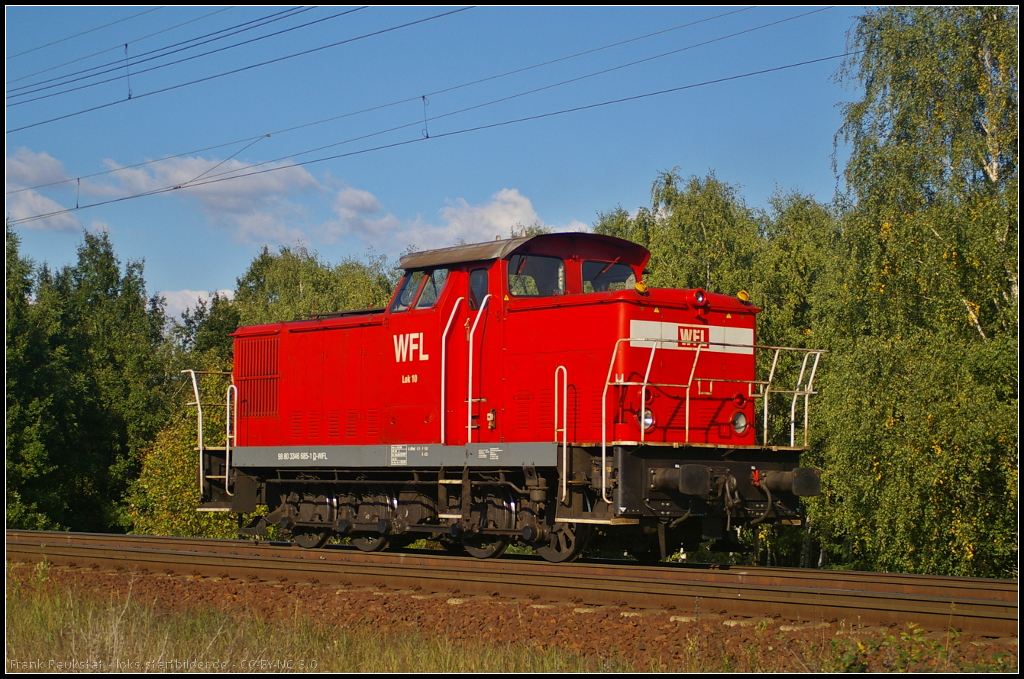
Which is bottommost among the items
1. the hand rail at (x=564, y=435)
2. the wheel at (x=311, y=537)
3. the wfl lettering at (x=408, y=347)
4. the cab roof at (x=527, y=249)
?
the wheel at (x=311, y=537)

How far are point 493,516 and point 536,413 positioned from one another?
1.44 metres

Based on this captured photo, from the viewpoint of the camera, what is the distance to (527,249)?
12.1 metres

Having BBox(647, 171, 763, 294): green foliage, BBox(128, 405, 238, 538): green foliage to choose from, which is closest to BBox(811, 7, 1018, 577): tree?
BBox(647, 171, 763, 294): green foliage

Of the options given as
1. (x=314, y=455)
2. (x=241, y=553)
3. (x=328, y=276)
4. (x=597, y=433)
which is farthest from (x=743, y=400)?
(x=328, y=276)

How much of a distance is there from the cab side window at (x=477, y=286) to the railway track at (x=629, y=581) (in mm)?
3183

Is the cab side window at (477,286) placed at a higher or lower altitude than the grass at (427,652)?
higher

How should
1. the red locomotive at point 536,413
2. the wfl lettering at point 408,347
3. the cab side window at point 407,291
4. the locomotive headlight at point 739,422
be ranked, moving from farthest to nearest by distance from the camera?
1. the cab side window at point 407,291
2. the wfl lettering at point 408,347
3. the locomotive headlight at point 739,422
4. the red locomotive at point 536,413

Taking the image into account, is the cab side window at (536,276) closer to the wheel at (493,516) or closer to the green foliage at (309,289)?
the wheel at (493,516)

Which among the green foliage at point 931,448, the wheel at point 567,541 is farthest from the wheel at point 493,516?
the green foliage at point 931,448

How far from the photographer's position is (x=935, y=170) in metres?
20.5

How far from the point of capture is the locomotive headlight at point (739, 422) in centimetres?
1196

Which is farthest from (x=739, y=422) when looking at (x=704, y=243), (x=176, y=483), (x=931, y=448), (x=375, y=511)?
(x=176, y=483)

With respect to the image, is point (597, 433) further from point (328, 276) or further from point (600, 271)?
point (328, 276)

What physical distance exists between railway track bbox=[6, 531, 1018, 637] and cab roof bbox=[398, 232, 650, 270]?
3.70m
